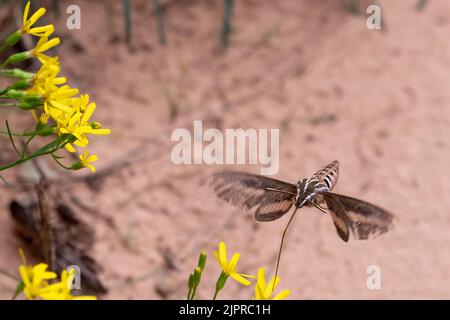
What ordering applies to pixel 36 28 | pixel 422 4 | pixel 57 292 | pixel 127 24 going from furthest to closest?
pixel 422 4
pixel 127 24
pixel 36 28
pixel 57 292

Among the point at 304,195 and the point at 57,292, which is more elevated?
the point at 304,195

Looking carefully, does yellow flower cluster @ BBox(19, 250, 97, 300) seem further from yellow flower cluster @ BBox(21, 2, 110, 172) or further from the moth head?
the moth head

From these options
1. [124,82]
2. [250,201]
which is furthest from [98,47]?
[250,201]

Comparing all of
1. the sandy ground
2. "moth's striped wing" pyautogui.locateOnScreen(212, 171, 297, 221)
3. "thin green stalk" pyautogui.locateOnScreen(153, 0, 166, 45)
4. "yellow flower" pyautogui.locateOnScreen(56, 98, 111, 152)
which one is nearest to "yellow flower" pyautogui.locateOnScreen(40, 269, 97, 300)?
"yellow flower" pyautogui.locateOnScreen(56, 98, 111, 152)

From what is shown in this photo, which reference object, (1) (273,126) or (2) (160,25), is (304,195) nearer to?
(1) (273,126)

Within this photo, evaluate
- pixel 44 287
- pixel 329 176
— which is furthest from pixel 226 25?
pixel 44 287
